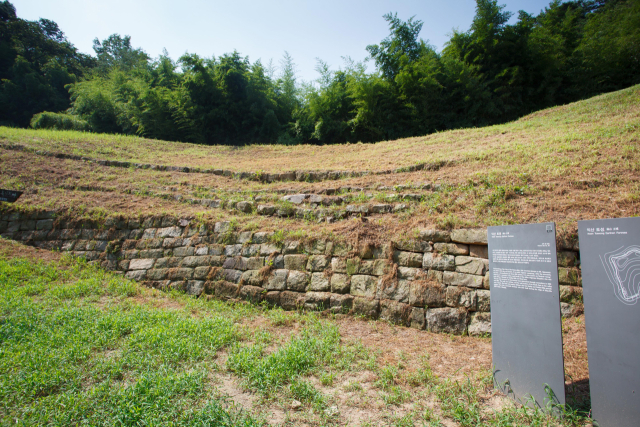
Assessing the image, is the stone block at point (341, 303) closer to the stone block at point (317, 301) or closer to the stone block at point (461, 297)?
the stone block at point (317, 301)

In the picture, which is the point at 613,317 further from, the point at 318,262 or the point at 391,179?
the point at 391,179

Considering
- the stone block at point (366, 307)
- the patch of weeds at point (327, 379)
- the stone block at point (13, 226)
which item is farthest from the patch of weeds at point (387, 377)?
the stone block at point (13, 226)

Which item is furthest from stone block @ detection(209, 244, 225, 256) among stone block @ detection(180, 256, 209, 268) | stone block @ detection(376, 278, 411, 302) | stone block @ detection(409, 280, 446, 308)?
stone block @ detection(409, 280, 446, 308)

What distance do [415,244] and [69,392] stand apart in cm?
430

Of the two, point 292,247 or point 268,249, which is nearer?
point 292,247

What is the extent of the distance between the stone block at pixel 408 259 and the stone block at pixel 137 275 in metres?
5.16

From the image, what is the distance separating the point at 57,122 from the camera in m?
20.5

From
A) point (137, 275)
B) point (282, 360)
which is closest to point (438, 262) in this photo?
point (282, 360)

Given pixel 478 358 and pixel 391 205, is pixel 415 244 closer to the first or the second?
pixel 391 205

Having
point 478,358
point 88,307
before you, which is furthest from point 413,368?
point 88,307

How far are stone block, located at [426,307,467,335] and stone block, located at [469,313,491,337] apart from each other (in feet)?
0.30

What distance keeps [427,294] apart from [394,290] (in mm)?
462

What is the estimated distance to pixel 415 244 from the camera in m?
4.66

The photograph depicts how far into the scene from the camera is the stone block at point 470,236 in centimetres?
420
